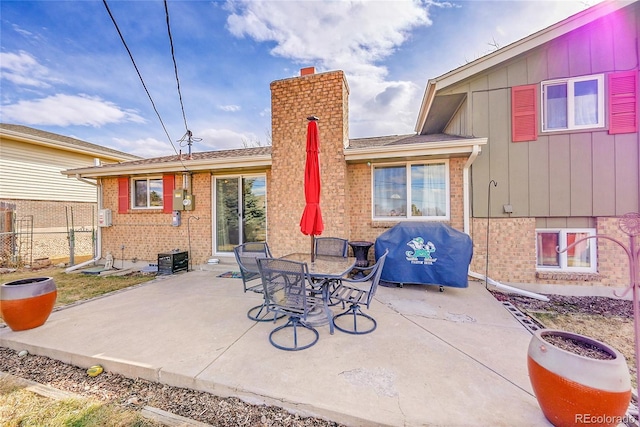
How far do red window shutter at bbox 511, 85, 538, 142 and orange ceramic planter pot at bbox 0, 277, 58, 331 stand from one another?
9.19 meters

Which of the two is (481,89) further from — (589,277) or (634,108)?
(589,277)

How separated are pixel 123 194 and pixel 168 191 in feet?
5.86

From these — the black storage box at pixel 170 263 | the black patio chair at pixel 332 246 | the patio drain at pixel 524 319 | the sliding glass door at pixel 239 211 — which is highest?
the sliding glass door at pixel 239 211

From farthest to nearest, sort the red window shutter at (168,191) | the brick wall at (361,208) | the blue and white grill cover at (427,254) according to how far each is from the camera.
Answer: the red window shutter at (168,191) < the brick wall at (361,208) < the blue and white grill cover at (427,254)

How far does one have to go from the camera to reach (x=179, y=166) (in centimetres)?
730

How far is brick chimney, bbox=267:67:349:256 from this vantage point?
6301mm

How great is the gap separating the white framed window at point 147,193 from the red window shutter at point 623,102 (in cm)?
1162

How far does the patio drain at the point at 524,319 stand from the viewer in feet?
12.3

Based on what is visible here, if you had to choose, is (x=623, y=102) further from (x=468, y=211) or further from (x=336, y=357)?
(x=336, y=357)

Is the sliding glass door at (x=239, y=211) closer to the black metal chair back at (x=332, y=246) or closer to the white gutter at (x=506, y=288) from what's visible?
the black metal chair back at (x=332, y=246)

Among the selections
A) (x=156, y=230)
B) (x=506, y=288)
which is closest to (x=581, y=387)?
(x=506, y=288)

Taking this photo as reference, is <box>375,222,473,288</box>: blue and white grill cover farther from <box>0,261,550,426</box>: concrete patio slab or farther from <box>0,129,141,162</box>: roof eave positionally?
<box>0,129,141,162</box>: roof eave

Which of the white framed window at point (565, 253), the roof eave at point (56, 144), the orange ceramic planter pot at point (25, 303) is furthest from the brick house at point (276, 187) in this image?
the roof eave at point (56, 144)

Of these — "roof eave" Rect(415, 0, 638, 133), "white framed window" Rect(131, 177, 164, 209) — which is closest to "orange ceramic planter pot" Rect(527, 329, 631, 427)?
"roof eave" Rect(415, 0, 638, 133)
